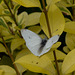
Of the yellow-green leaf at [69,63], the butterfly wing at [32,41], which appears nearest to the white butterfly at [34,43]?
the butterfly wing at [32,41]

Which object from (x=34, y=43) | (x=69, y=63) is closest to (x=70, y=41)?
(x=69, y=63)

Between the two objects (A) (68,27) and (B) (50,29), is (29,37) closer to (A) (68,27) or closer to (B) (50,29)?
(B) (50,29)

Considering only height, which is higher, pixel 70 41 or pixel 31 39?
pixel 31 39

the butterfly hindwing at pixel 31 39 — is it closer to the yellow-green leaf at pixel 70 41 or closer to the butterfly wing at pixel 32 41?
the butterfly wing at pixel 32 41

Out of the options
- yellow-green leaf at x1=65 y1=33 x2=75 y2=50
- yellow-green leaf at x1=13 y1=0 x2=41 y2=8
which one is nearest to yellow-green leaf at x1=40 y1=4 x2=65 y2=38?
yellow-green leaf at x1=13 y1=0 x2=41 y2=8

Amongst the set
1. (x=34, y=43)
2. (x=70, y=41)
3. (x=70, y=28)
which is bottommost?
(x=70, y=41)

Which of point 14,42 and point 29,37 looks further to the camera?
point 14,42

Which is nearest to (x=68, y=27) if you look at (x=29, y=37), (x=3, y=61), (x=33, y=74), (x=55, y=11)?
(x=55, y=11)

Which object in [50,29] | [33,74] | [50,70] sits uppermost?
[50,29]

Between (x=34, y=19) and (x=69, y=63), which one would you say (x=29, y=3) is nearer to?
(x=69, y=63)
